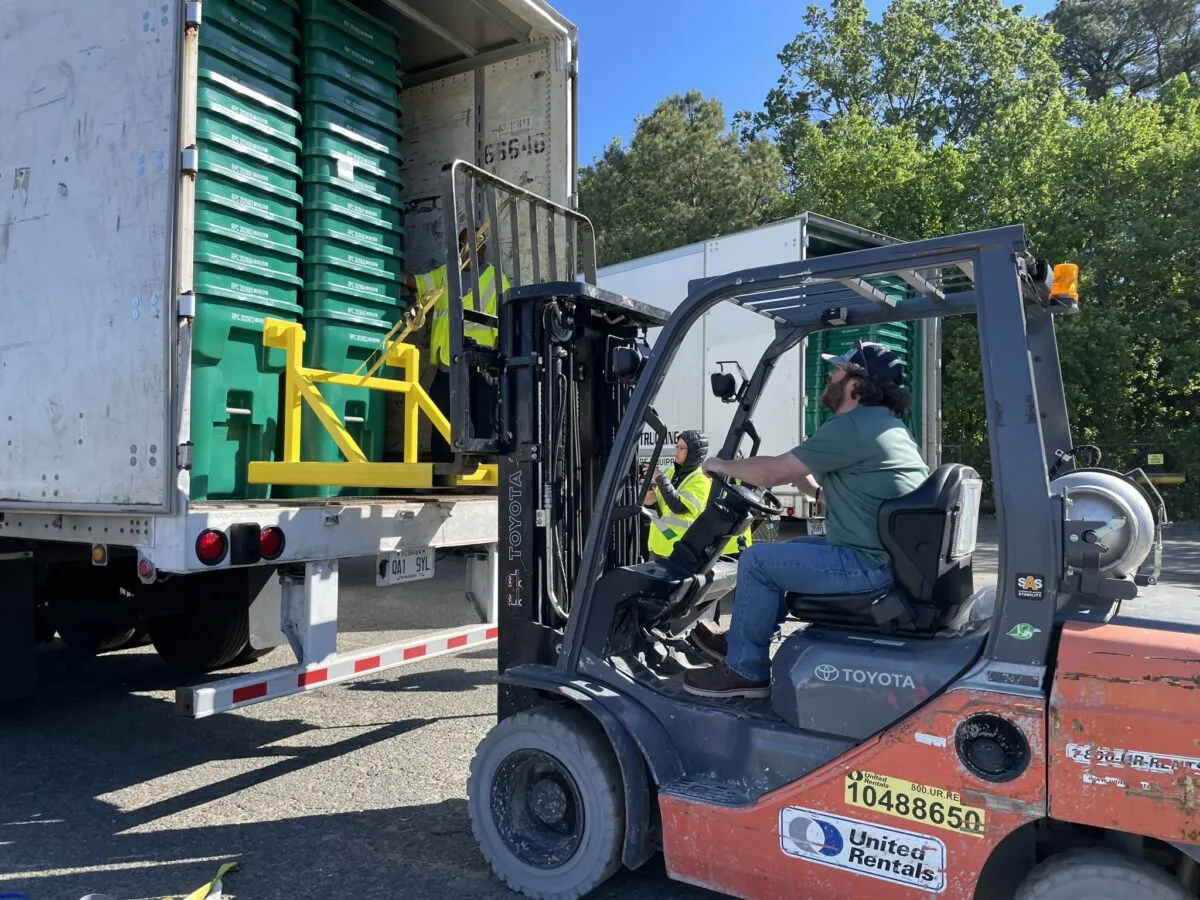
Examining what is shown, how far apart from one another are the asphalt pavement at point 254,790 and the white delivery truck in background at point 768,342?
104 inches

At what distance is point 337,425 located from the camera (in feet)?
14.3

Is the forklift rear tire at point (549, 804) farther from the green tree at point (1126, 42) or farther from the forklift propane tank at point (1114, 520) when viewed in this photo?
the green tree at point (1126, 42)

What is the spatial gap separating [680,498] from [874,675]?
2.18 m

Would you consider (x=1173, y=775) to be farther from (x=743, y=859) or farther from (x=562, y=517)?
(x=562, y=517)

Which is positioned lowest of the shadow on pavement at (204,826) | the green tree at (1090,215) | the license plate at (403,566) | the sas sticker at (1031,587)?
the shadow on pavement at (204,826)

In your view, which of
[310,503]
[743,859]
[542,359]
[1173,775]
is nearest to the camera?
[1173,775]

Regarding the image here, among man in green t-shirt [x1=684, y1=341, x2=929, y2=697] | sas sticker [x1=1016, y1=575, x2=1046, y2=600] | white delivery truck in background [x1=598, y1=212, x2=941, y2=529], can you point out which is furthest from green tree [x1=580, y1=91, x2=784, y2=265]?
sas sticker [x1=1016, y1=575, x2=1046, y2=600]

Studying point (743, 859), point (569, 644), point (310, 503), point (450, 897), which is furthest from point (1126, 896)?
point (310, 503)

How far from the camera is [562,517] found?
371 centimetres

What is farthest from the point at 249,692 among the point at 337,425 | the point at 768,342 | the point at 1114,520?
the point at 768,342

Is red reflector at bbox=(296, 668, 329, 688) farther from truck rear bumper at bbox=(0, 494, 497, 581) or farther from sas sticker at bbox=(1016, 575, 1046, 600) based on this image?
sas sticker at bbox=(1016, 575, 1046, 600)

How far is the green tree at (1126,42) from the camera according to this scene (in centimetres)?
3089

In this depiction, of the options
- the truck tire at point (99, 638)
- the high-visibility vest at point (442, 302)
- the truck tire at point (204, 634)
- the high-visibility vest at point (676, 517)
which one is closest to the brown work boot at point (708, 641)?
the high-visibility vest at point (676, 517)

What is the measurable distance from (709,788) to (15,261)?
3.69 meters
